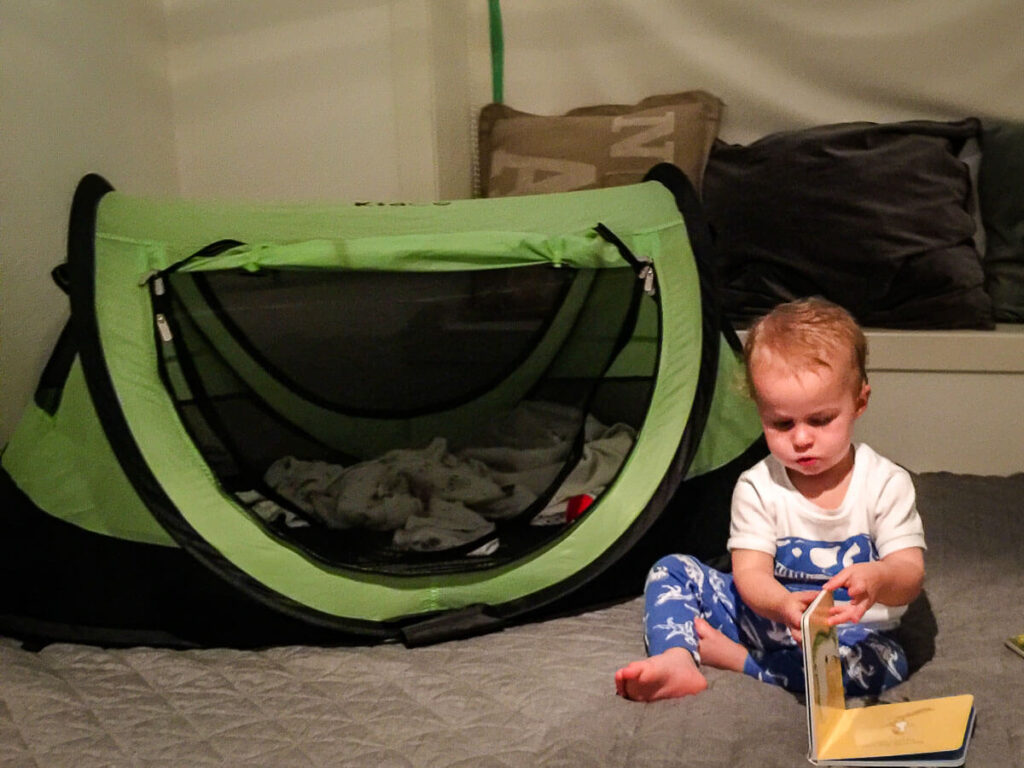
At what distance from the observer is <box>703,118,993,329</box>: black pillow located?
1.69 m

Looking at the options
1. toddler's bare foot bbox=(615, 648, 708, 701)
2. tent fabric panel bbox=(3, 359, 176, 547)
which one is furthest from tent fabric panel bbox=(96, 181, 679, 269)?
toddler's bare foot bbox=(615, 648, 708, 701)

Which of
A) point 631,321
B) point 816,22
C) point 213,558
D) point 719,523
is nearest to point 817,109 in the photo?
point 816,22

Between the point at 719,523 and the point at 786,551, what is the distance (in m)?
0.24

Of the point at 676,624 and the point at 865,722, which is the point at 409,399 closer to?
the point at 676,624

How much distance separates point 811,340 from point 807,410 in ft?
0.23

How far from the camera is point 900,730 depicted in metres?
0.89

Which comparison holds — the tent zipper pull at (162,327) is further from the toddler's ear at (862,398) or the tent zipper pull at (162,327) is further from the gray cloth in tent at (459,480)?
the toddler's ear at (862,398)

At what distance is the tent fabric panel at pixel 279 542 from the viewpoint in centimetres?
114

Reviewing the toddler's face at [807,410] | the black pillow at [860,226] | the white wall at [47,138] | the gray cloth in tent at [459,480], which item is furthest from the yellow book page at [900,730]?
the white wall at [47,138]

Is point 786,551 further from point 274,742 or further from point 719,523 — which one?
point 274,742

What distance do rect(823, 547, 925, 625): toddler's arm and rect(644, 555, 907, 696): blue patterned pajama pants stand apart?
0.25 feet

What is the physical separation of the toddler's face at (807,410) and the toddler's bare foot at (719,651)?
21 centimetres

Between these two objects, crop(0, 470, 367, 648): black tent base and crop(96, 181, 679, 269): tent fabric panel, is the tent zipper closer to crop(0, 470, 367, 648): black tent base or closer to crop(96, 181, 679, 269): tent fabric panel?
crop(96, 181, 679, 269): tent fabric panel

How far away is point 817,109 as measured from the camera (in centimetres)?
193
